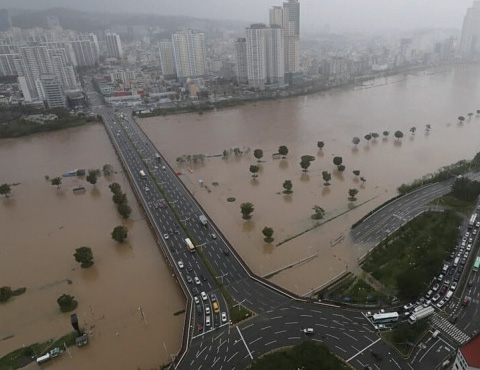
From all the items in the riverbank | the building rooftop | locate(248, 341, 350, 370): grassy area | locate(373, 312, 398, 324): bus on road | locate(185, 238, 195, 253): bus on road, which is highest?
the building rooftop

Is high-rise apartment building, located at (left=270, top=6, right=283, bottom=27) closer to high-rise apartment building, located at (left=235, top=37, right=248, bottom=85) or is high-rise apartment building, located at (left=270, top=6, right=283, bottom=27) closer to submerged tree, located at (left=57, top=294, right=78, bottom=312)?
high-rise apartment building, located at (left=235, top=37, right=248, bottom=85)

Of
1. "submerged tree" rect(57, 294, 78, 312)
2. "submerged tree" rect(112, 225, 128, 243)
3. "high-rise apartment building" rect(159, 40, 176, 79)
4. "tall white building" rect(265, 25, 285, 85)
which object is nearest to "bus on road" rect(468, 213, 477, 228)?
"submerged tree" rect(112, 225, 128, 243)

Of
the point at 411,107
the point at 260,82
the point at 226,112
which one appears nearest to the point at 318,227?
the point at 226,112

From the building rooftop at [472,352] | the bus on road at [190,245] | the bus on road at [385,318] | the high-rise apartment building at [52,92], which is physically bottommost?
the bus on road at [385,318]

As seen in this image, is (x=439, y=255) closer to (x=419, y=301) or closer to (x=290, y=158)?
(x=419, y=301)

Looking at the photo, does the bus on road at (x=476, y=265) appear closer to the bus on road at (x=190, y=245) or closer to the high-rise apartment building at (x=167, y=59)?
the bus on road at (x=190, y=245)

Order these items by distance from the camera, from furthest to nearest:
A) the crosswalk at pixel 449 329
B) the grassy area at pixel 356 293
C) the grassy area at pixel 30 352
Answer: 1. the grassy area at pixel 356 293
2. the grassy area at pixel 30 352
3. the crosswalk at pixel 449 329

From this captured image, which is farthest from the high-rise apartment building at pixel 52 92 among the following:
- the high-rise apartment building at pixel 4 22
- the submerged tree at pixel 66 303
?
the high-rise apartment building at pixel 4 22
